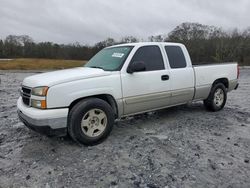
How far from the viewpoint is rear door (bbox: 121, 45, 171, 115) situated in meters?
4.41

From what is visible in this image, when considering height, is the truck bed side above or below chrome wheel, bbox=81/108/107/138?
above

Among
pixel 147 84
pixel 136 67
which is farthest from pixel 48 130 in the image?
pixel 147 84

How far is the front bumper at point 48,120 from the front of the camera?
140 inches

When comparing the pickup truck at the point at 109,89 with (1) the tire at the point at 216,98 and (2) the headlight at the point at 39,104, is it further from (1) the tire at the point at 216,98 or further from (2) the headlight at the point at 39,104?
(1) the tire at the point at 216,98

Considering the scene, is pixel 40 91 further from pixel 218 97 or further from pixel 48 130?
pixel 218 97

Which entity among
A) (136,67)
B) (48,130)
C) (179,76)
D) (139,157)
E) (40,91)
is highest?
(136,67)

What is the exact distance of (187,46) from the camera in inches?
1403

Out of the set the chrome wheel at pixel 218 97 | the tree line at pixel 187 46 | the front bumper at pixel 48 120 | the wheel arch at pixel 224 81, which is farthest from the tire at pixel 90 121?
the tree line at pixel 187 46

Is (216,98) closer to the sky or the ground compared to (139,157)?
closer to the sky

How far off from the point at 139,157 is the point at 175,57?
2692 millimetres

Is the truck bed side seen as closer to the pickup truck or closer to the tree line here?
the pickup truck

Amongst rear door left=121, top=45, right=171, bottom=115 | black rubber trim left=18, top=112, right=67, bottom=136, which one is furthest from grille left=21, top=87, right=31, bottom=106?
rear door left=121, top=45, right=171, bottom=115

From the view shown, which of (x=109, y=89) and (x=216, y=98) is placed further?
(x=216, y=98)

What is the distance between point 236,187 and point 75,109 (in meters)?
2.55
